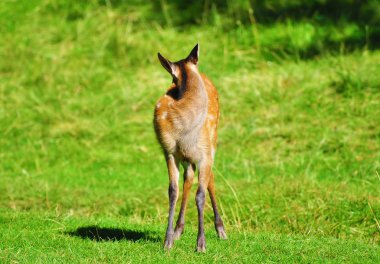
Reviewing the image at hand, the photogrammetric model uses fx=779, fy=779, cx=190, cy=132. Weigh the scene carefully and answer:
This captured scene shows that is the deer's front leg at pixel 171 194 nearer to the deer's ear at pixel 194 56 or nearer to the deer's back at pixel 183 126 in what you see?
the deer's back at pixel 183 126

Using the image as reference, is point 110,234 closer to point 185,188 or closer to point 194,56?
point 185,188

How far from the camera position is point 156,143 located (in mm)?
13633

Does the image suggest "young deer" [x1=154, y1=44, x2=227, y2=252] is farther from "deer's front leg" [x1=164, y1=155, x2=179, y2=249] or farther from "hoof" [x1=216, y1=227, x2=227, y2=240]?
"hoof" [x1=216, y1=227, x2=227, y2=240]

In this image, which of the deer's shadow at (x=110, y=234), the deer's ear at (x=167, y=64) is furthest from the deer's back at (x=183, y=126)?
the deer's shadow at (x=110, y=234)

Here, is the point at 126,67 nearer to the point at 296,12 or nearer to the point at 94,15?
the point at 94,15

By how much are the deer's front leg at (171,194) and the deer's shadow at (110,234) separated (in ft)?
1.96

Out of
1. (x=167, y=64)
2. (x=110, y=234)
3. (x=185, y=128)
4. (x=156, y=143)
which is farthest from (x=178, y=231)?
(x=156, y=143)

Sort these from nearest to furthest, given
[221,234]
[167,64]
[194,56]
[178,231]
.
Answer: [167,64], [194,56], [178,231], [221,234]

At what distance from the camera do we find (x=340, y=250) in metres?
6.92

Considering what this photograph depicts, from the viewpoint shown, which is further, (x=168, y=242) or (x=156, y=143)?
(x=156, y=143)

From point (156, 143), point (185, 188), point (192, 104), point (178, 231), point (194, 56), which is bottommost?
point (156, 143)

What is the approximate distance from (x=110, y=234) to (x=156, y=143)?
6.09 meters

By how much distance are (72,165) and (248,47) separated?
547 cm

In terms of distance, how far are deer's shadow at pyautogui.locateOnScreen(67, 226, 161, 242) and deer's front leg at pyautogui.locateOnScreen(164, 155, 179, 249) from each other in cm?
60
